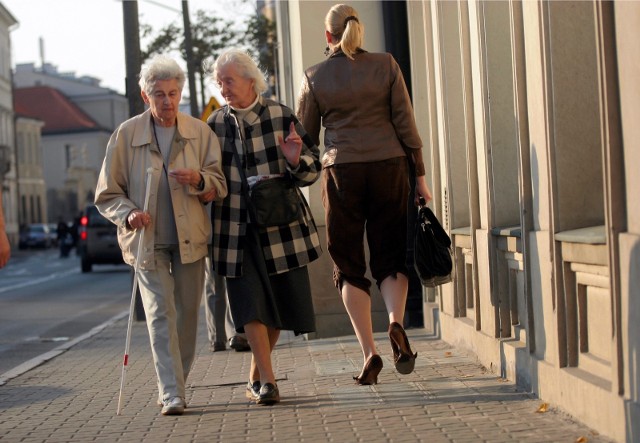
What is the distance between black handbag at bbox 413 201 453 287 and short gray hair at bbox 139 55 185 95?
176 cm

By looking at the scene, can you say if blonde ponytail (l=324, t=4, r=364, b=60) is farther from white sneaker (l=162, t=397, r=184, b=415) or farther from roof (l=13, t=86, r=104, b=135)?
roof (l=13, t=86, r=104, b=135)

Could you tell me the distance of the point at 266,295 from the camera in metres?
7.83

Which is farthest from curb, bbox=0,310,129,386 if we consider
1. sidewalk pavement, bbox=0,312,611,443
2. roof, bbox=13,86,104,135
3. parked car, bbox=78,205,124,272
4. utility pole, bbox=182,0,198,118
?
roof, bbox=13,86,104,135

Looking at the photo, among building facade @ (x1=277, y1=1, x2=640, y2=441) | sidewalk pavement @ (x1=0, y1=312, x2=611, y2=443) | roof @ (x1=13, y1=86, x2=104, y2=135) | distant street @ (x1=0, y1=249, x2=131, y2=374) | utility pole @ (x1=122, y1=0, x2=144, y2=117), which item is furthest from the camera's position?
roof @ (x1=13, y1=86, x2=104, y2=135)

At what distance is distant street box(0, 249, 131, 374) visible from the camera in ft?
52.5

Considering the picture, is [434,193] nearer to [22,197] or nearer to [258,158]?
[258,158]

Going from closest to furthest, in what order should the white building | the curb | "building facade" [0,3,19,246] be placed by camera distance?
the curb → "building facade" [0,3,19,246] → the white building

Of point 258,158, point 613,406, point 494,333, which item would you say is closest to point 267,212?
point 258,158

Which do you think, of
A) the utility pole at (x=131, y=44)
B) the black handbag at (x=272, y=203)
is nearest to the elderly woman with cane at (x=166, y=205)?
A: the black handbag at (x=272, y=203)

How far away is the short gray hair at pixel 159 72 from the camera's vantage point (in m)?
7.69

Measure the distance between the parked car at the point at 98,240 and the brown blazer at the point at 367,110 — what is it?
100ft

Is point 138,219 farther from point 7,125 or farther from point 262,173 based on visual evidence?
point 7,125

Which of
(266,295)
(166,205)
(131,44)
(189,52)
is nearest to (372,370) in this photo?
(266,295)

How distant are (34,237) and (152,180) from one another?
251 feet
